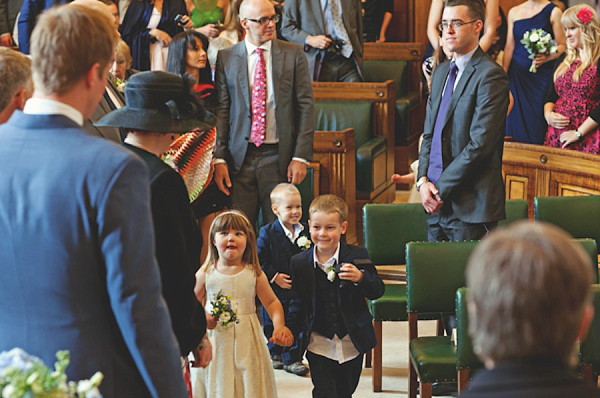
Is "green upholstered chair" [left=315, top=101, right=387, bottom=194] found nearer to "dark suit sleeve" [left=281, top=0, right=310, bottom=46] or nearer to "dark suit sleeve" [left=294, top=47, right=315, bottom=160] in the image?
"dark suit sleeve" [left=281, top=0, right=310, bottom=46]

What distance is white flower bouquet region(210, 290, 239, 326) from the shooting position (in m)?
4.04

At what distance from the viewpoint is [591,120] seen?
264 inches

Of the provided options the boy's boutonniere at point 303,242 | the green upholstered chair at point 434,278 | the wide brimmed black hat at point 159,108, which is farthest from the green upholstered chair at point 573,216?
the wide brimmed black hat at point 159,108

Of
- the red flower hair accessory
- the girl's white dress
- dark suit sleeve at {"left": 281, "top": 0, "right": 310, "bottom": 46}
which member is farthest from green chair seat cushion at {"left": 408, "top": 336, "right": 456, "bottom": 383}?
dark suit sleeve at {"left": 281, "top": 0, "right": 310, "bottom": 46}

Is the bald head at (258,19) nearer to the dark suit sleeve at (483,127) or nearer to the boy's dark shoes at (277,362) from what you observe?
the dark suit sleeve at (483,127)

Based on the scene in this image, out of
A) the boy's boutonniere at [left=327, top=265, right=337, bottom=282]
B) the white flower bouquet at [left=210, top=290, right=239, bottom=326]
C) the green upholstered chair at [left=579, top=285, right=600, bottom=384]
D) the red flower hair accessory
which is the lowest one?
the green upholstered chair at [left=579, top=285, right=600, bottom=384]

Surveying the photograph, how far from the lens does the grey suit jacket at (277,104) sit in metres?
5.68

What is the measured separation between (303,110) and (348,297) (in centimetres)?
173

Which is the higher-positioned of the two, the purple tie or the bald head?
the bald head

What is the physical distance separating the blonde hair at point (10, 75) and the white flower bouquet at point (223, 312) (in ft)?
5.16

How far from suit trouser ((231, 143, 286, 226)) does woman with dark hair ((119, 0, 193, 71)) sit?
2002mm

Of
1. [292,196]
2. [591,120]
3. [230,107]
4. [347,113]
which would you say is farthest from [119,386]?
[347,113]

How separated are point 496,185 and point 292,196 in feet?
3.51

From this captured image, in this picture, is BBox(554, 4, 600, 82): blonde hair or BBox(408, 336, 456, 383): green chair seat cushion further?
BBox(554, 4, 600, 82): blonde hair
